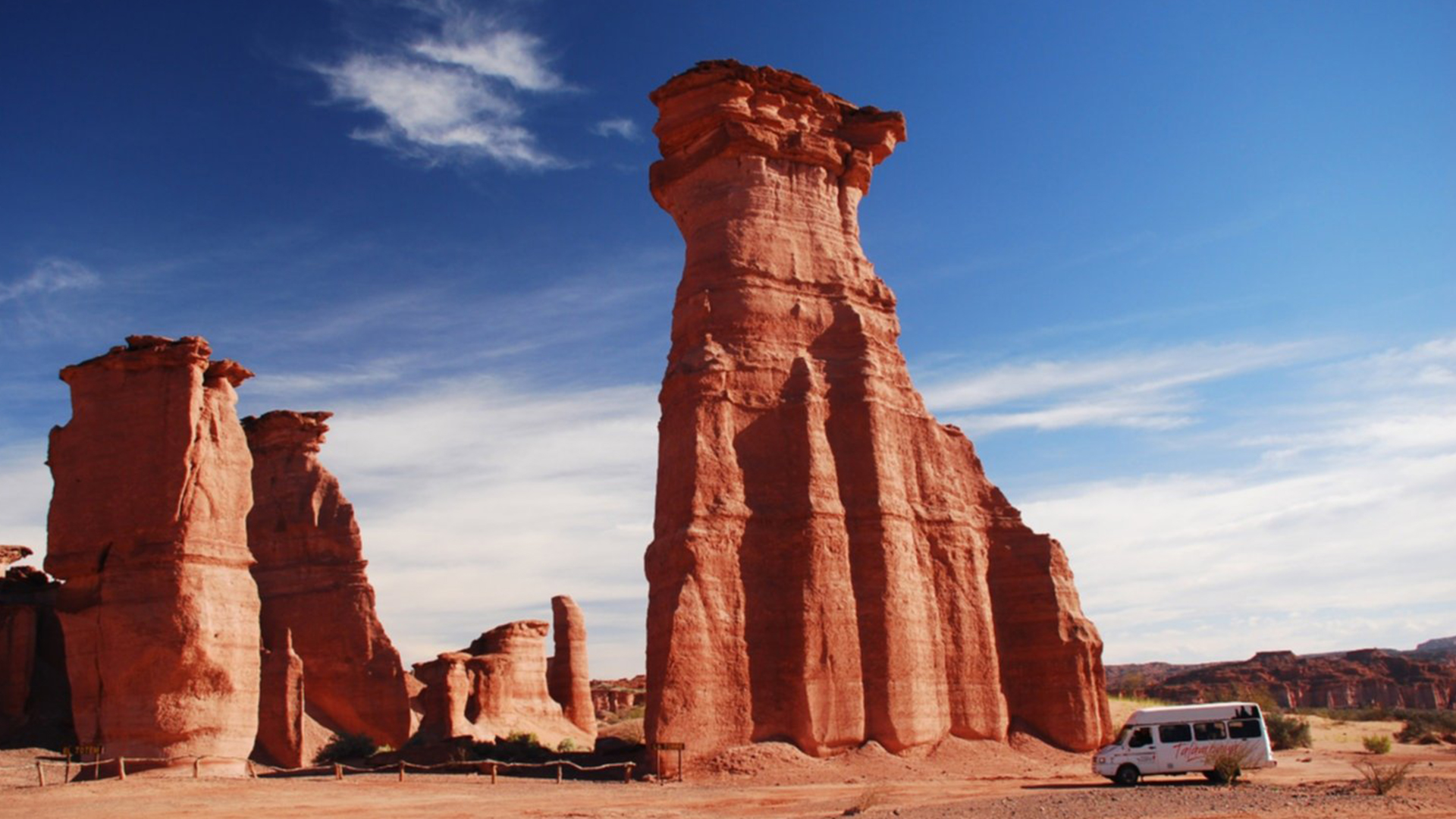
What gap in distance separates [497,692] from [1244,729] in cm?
2847

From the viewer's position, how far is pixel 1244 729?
2528 cm

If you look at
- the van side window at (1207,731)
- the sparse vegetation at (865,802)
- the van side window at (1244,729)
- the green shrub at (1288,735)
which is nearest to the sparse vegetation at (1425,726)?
the green shrub at (1288,735)

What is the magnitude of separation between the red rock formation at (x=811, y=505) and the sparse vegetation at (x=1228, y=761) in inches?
218

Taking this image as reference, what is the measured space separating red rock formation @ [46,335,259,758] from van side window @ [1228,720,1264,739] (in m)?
21.3

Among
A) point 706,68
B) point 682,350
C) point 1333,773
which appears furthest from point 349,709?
point 1333,773

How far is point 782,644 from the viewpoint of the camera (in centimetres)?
2633

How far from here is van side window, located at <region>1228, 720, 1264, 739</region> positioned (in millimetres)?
25203

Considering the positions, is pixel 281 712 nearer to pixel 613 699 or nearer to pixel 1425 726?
pixel 613 699

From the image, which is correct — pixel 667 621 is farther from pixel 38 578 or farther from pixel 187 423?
pixel 38 578

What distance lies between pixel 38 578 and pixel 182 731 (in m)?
15.6

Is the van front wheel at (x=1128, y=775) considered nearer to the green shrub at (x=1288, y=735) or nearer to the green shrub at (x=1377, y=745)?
the green shrub at (x=1377, y=745)

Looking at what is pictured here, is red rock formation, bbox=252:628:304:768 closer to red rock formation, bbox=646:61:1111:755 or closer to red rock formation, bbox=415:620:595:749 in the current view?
red rock formation, bbox=415:620:595:749

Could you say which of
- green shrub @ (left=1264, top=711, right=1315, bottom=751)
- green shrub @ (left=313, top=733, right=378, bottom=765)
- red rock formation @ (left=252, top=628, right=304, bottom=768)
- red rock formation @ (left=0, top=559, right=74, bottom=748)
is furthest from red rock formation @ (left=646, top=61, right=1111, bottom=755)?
red rock formation @ (left=0, top=559, right=74, bottom=748)

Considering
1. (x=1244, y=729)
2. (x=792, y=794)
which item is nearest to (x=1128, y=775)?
(x=1244, y=729)
